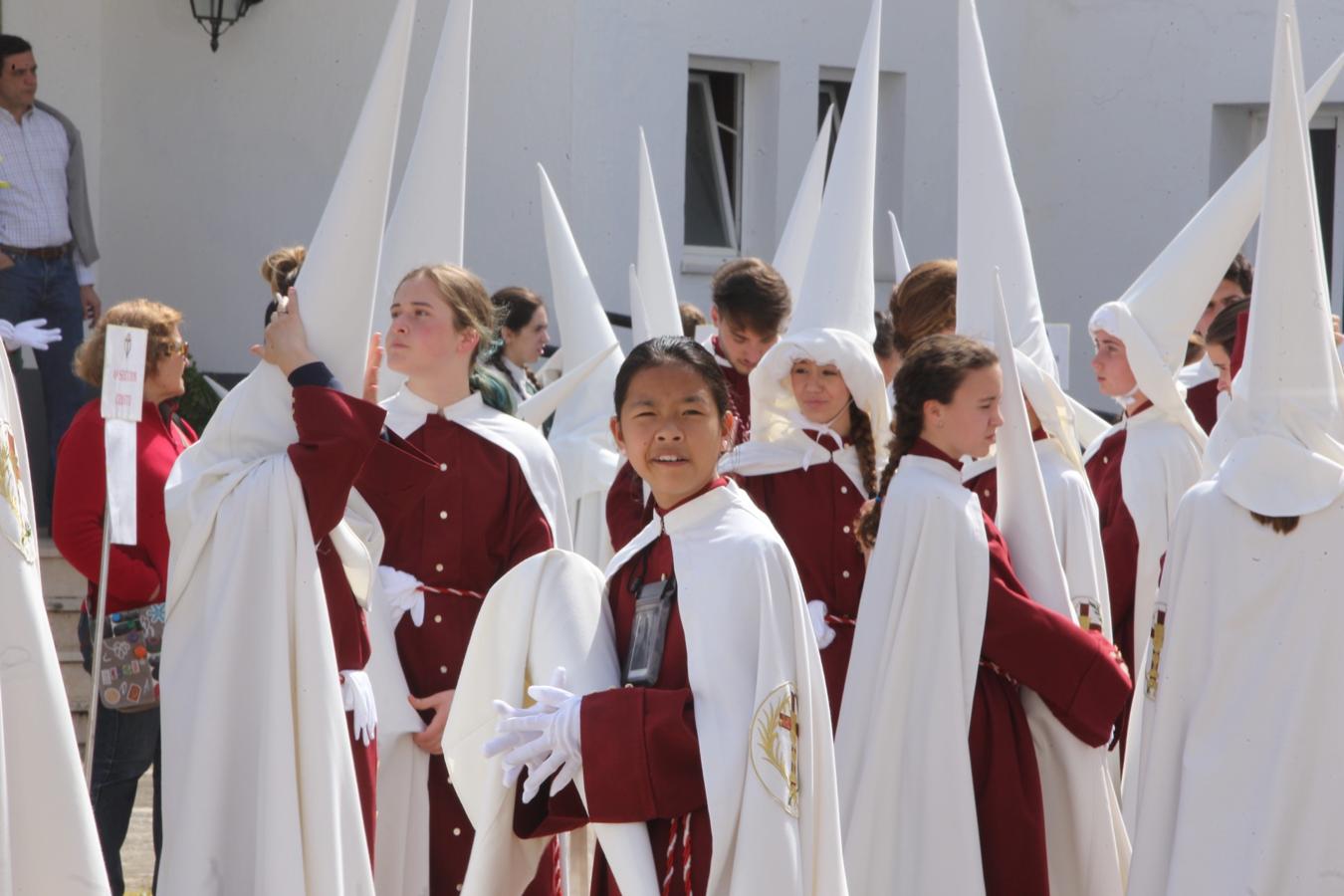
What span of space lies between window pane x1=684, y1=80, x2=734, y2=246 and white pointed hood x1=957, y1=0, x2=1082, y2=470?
6632mm

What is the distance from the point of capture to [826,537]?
5434 millimetres

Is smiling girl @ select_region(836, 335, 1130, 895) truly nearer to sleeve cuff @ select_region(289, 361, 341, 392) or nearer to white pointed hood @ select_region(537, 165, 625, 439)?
sleeve cuff @ select_region(289, 361, 341, 392)

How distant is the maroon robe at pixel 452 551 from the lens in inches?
203

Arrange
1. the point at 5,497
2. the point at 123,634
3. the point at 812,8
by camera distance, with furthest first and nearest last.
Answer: the point at 812,8 → the point at 123,634 → the point at 5,497

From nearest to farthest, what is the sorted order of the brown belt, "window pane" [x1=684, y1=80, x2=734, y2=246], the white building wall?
the brown belt
the white building wall
"window pane" [x1=684, y1=80, x2=734, y2=246]

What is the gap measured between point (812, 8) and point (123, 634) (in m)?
8.42

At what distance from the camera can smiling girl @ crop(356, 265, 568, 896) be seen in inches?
203

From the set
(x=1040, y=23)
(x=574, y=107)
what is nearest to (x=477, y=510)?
(x=574, y=107)

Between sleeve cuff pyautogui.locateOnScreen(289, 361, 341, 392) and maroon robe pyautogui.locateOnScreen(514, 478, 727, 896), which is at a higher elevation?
sleeve cuff pyautogui.locateOnScreen(289, 361, 341, 392)

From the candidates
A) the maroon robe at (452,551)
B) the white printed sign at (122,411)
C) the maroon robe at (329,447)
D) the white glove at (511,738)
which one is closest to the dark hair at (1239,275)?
the maroon robe at (452,551)

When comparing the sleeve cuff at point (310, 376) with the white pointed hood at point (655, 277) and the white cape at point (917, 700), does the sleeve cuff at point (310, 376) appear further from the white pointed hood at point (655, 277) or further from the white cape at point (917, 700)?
the white pointed hood at point (655, 277)

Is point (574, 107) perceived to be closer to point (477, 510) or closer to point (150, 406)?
point (150, 406)

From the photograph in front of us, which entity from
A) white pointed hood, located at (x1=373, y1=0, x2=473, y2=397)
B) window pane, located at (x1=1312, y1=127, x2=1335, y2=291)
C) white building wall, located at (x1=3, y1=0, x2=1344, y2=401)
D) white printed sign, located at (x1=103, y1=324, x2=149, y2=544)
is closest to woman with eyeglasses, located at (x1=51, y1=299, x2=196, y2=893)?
white printed sign, located at (x1=103, y1=324, x2=149, y2=544)

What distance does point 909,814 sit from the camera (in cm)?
493
